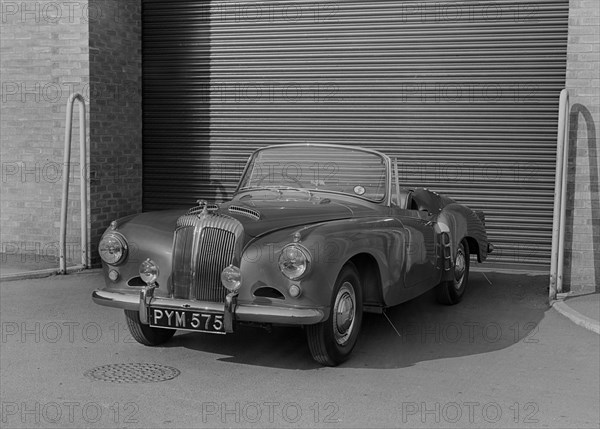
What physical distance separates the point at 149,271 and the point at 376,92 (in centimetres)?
547

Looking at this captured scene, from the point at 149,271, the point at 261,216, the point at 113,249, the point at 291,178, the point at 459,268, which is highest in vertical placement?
the point at 291,178

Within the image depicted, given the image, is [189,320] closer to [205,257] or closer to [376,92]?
[205,257]

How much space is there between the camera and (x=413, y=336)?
6992 millimetres

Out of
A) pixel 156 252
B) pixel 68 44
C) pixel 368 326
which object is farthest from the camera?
pixel 68 44

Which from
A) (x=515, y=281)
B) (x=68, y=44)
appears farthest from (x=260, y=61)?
(x=515, y=281)

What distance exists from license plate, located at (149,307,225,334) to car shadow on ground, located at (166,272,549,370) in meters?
0.58

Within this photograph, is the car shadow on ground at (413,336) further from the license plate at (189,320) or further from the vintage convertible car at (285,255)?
the license plate at (189,320)

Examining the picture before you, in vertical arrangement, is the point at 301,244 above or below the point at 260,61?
below

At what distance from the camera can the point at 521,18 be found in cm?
1010

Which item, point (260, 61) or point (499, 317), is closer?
point (499, 317)

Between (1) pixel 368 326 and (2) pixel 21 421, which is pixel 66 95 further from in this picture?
(2) pixel 21 421

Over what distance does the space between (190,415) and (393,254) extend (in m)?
2.27

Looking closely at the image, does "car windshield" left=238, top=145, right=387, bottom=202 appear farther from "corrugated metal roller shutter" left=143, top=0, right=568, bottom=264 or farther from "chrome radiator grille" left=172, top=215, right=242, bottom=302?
"corrugated metal roller shutter" left=143, top=0, right=568, bottom=264

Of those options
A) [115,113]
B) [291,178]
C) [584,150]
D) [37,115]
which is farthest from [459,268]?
[37,115]
